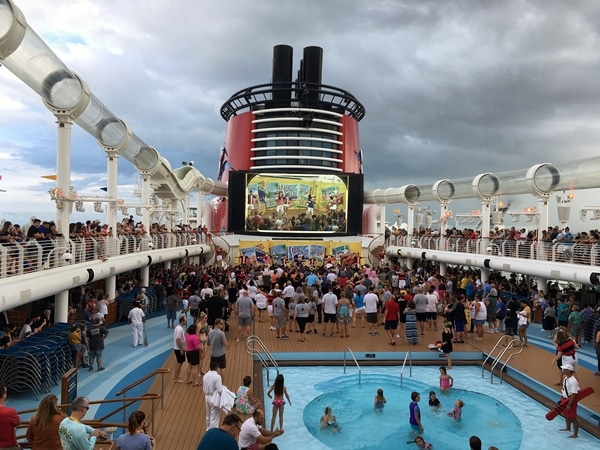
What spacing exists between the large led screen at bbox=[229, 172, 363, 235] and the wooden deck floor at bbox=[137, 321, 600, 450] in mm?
19842

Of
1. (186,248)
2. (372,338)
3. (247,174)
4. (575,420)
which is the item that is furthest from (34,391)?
(247,174)

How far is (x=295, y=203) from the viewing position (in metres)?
34.8

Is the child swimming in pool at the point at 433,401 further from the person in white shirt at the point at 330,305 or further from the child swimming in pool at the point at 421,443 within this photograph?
the person in white shirt at the point at 330,305

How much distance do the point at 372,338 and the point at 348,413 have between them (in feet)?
13.8

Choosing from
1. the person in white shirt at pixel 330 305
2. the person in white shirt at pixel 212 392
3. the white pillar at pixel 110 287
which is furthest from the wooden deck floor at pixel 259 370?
the white pillar at pixel 110 287

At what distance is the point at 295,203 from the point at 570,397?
92.1 ft

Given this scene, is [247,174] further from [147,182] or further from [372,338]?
[372,338]

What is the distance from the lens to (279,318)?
1244cm

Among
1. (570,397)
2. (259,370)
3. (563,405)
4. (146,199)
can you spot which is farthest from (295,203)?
(570,397)

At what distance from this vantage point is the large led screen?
33750mm

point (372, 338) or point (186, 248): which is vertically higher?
point (186, 248)

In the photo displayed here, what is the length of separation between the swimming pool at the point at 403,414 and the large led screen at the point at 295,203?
23268 millimetres

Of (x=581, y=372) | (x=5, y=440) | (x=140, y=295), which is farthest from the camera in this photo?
(x=140, y=295)

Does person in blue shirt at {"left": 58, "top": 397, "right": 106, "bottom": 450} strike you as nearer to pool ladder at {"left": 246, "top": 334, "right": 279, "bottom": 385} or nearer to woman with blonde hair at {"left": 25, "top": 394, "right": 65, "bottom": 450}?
woman with blonde hair at {"left": 25, "top": 394, "right": 65, "bottom": 450}
